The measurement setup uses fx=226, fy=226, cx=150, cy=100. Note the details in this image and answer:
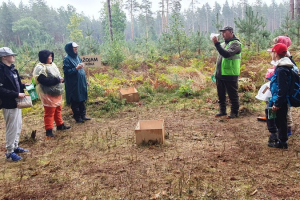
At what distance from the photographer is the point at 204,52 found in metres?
15.1

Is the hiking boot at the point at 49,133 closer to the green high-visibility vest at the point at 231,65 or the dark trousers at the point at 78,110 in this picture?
the dark trousers at the point at 78,110

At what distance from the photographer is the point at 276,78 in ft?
11.1

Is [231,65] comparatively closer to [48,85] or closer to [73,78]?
[73,78]

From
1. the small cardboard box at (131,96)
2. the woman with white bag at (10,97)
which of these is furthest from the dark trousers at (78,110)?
the woman with white bag at (10,97)

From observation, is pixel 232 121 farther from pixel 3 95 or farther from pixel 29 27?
pixel 29 27

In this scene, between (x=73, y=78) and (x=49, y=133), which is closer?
(x=49, y=133)

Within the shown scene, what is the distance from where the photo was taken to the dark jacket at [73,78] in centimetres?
534

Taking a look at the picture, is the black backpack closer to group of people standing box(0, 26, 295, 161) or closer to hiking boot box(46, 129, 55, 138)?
group of people standing box(0, 26, 295, 161)

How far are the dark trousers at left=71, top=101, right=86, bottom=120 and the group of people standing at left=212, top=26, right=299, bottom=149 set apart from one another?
3536 mm

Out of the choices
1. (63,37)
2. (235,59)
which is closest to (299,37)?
(235,59)

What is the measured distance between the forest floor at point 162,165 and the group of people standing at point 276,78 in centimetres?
29

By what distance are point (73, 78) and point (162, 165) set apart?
332 cm

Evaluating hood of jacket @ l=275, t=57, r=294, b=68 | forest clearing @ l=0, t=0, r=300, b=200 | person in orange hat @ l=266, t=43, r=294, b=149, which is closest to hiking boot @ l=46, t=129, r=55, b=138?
forest clearing @ l=0, t=0, r=300, b=200

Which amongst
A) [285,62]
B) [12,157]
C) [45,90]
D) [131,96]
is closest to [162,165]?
[285,62]
